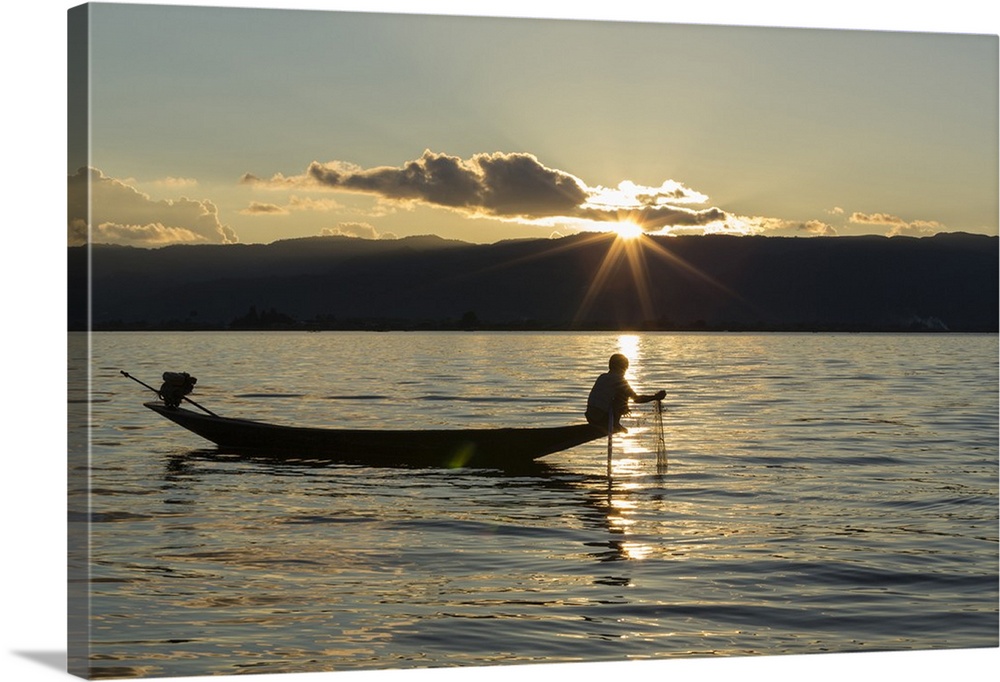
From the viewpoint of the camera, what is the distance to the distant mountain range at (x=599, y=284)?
11.8 metres

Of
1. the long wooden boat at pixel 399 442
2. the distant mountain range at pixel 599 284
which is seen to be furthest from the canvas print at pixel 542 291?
the long wooden boat at pixel 399 442

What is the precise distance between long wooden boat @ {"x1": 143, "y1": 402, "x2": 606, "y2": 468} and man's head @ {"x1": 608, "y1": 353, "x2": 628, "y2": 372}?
1775 millimetres

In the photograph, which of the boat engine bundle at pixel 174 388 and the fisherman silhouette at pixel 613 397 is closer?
the fisherman silhouette at pixel 613 397

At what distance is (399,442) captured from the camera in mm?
15531

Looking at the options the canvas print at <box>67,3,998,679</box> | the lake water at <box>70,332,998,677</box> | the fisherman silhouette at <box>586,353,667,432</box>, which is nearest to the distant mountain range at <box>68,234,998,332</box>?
the canvas print at <box>67,3,998,679</box>

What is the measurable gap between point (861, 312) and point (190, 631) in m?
5.53

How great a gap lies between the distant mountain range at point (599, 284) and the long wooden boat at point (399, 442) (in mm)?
2811

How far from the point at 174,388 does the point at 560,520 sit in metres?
4.31

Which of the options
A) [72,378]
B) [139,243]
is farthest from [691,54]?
[72,378]

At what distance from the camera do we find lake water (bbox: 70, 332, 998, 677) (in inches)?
385

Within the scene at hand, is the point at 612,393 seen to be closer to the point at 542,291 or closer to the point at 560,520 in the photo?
the point at 560,520

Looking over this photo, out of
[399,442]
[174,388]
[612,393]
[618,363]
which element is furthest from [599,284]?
[174,388]

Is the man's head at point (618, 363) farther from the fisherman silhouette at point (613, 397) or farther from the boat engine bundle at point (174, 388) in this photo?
the boat engine bundle at point (174, 388)

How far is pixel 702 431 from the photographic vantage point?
15602 mm
